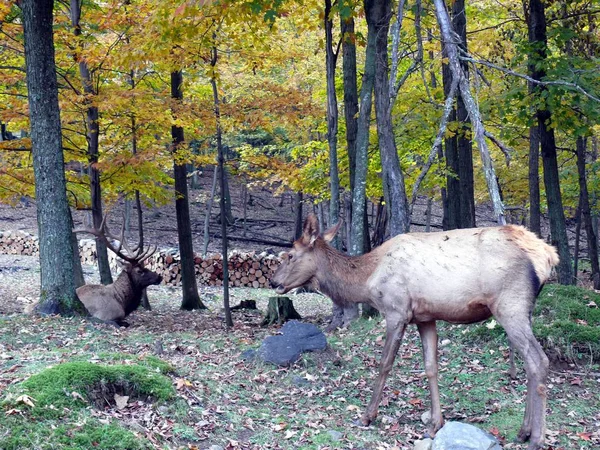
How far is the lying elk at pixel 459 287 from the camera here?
660 centimetres

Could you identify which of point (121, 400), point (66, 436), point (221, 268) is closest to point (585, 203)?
point (221, 268)

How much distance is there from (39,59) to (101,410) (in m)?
7.09

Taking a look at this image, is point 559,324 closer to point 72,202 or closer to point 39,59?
point 39,59

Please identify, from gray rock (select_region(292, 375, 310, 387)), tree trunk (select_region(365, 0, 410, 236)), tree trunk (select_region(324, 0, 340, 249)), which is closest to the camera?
gray rock (select_region(292, 375, 310, 387))

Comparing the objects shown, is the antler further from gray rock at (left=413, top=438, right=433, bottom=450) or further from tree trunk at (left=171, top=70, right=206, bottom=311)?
gray rock at (left=413, top=438, right=433, bottom=450)

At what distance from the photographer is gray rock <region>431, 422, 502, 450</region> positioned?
593 cm

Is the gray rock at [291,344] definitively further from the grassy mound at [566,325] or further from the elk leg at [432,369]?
the grassy mound at [566,325]

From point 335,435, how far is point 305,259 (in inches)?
87.0

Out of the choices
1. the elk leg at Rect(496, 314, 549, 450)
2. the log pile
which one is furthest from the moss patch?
the log pile

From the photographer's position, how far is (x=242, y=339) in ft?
37.2

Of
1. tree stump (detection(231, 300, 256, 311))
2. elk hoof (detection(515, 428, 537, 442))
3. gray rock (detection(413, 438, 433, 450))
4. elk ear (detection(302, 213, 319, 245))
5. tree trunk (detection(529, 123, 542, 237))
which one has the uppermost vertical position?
tree trunk (detection(529, 123, 542, 237))

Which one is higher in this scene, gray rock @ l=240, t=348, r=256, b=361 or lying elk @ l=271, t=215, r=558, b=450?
lying elk @ l=271, t=215, r=558, b=450

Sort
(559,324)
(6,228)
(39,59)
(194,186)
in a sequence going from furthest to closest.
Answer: (194,186) < (6,228) < (39,59) < (559,324)

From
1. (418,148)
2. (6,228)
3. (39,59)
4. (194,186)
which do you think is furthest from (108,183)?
(194,186)
